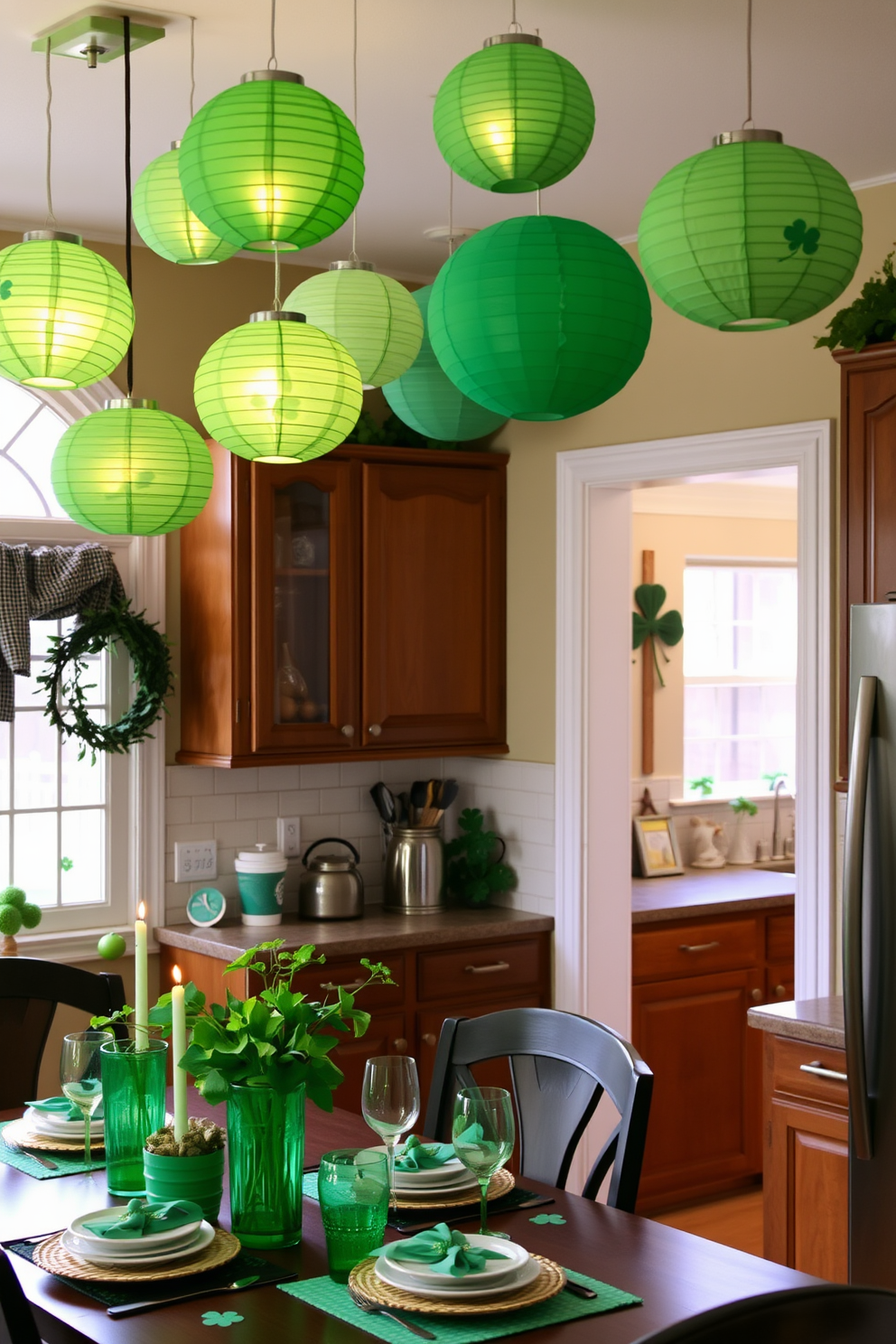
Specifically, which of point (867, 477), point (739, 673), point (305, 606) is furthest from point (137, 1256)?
point (739, 673)

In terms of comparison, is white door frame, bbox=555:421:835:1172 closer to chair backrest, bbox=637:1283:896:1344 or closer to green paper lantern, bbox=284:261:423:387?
green paper lantern, bbox=284:261:423:387

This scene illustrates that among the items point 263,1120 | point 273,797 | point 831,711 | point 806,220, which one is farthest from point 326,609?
point 806,220

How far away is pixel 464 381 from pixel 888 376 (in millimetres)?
1518

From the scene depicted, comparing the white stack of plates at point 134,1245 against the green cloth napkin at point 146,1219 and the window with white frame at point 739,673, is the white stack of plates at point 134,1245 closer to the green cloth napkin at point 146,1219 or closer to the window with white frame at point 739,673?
the green cloth napkin at point 146,1219

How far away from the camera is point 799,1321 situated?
127cm

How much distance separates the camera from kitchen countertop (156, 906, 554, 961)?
162 inches

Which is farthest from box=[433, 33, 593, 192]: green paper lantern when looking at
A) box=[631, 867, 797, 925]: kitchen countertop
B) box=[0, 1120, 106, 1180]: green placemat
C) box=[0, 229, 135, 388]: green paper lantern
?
box=[631, 867, 797, 925]: kitchen countertop

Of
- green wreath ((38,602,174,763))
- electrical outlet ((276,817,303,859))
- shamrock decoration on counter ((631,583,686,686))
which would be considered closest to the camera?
green wreath ((38,602,174,763))

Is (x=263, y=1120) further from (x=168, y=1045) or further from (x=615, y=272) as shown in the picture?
(x=615, y=272)

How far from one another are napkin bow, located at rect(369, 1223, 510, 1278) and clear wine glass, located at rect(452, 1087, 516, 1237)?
0.28 feet

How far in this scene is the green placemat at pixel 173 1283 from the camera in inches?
75.8

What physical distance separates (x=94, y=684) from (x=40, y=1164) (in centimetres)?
186

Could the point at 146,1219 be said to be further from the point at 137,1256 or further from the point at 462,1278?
the point at 462,1278

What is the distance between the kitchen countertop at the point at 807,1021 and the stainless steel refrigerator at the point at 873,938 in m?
0.23
